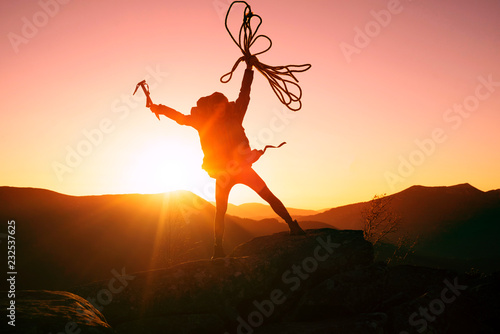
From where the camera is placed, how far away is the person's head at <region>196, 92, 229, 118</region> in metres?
5.57

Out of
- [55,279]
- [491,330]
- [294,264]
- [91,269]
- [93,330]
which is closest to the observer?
[93,330]

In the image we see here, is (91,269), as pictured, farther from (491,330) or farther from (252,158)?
(491,330)

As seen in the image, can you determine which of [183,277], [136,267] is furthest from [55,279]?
[183,277]

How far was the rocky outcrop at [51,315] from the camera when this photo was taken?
97.0 inches

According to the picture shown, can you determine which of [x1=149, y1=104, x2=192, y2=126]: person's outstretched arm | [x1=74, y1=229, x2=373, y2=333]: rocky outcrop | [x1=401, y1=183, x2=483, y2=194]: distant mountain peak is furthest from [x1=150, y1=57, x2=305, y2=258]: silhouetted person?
[x1=401, y1=183, x2=483, y2=194]: distant mountain peak

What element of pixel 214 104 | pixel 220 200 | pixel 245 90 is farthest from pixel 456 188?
pixel 214 104

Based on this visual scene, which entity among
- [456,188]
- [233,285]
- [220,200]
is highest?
[220,200]

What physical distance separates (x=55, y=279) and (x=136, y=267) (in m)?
5.50

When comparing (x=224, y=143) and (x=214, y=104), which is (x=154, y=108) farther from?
(x=224, y=143)

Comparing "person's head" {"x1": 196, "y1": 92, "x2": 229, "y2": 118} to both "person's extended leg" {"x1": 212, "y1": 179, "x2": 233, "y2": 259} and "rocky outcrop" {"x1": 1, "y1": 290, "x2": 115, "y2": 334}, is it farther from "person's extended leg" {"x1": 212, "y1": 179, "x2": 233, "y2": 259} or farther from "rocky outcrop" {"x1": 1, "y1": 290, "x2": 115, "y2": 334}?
"rocky outcrop" {"x1": 1, "y1": 290, "x2": 115, "y2": 334}

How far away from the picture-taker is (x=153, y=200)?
38312 millimetres

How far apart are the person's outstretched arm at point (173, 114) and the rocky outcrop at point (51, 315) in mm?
3404

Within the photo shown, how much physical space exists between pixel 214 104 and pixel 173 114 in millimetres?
840

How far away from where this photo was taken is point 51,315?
2.67 metres
